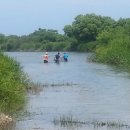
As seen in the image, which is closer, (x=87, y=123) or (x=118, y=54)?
(x=87, y=123)

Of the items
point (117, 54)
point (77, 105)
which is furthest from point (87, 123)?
point (117, 54)

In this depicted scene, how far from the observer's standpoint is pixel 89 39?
87312 millimetres

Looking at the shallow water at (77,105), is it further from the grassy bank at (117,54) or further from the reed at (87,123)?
the grassy bank at (117,54)

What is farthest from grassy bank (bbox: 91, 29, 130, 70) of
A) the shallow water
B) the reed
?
the reed

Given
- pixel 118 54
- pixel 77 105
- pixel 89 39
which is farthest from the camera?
pixel 89 39

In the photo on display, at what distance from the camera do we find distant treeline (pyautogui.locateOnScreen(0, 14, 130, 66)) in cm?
5184

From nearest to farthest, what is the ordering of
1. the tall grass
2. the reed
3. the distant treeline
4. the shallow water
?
the reed, the shallow water, the tall grass, the distant treeline

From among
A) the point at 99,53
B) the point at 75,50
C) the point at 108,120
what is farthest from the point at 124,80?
the point at 75,50

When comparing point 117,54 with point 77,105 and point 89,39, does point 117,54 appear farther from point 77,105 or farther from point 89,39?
point 89,39

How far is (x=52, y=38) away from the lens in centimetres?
10712

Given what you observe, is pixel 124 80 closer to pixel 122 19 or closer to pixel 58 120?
pixel 58 120

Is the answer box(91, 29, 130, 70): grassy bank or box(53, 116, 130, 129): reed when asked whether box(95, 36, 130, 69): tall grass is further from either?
box(53, 116, 130, 129): reed

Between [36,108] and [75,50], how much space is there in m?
75.5

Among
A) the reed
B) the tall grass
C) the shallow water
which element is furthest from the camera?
the tall grass
